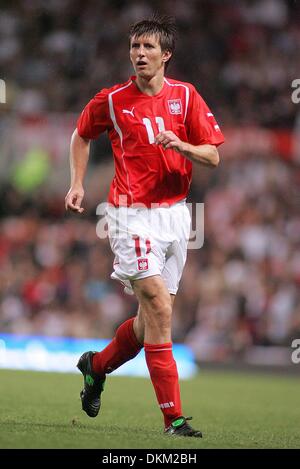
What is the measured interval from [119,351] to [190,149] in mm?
1455

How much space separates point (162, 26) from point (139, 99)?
18.1 inches

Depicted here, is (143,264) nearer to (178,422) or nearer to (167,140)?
(167,140)

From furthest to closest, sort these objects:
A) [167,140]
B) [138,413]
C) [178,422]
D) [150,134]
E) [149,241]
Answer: [138,413]
[150,134]
[149,241]
[178,422]
[167,140]

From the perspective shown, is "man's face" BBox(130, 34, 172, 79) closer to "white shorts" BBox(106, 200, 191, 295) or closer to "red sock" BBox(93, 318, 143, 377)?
"white shorts" BBox(106, 200, 191, 295)

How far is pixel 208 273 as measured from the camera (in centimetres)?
1420

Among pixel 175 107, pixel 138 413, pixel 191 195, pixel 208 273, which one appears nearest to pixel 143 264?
pixel 175 107

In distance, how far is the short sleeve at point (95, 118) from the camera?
604cm

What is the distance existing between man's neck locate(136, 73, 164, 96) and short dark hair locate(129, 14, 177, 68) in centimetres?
18

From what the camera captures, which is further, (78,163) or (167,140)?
(78,163)

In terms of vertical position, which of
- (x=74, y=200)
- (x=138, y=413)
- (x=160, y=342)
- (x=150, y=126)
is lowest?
(x=138, y=413)

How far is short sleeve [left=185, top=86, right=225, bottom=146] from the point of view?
19.5 ft

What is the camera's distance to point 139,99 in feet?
19.6

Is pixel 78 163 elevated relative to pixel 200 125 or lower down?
lower down
